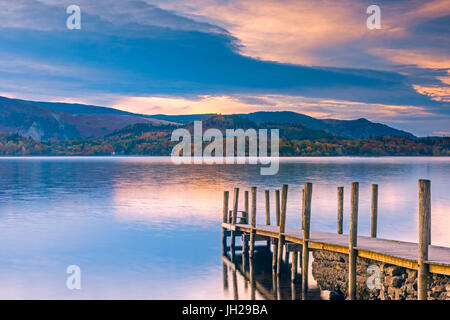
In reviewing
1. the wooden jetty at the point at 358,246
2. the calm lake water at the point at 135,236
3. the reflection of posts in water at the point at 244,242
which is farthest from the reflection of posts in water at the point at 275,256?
the reflection of posts in water at the point at 244,242

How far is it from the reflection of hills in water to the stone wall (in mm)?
716

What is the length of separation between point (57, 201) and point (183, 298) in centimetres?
3904

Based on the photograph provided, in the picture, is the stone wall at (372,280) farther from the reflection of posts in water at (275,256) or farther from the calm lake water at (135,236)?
the reflection of posts in water at (275,256)

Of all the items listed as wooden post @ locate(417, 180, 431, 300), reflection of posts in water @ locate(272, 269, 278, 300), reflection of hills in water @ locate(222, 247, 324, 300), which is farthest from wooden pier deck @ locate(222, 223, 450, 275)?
reflection of hills in water @ locate(222, 247, 324, 300)

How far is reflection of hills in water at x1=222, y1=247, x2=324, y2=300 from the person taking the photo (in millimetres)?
18375

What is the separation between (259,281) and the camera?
20.5 meters

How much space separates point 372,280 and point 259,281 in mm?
5800

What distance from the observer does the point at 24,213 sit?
145 ft

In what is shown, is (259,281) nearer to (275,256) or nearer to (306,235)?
(275,256)

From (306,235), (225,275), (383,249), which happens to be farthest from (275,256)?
(383,249)

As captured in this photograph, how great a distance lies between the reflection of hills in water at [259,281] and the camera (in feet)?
60.3

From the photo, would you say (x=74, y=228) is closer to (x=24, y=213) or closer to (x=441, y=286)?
(x=24, y=213)

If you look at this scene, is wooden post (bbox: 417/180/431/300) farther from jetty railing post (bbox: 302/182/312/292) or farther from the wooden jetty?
jetty railing post (bbox: 302/182/312/292)

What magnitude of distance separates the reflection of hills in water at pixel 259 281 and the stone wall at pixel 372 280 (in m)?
0.72
